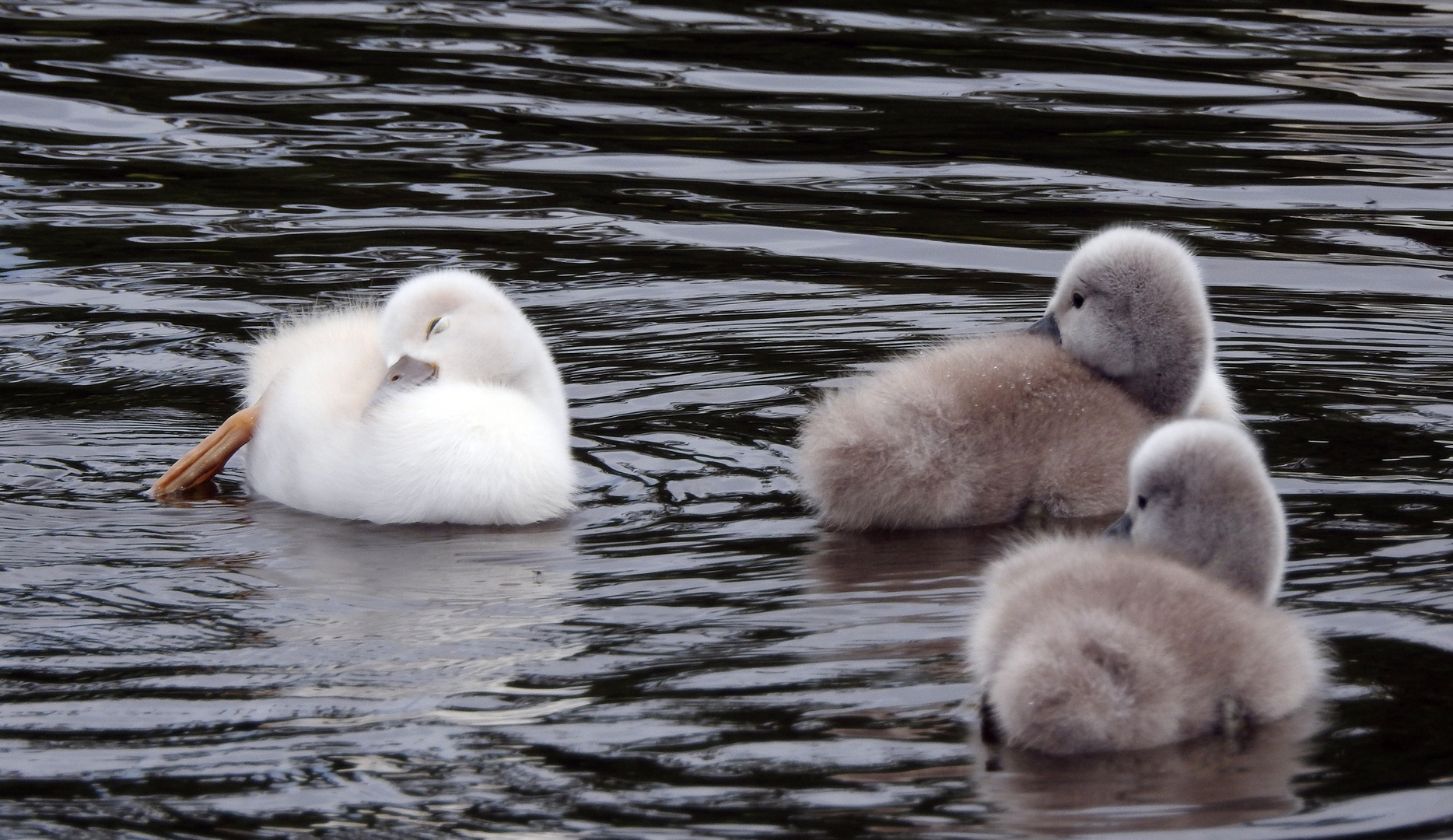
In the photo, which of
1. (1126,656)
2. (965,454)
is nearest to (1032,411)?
(965,454)

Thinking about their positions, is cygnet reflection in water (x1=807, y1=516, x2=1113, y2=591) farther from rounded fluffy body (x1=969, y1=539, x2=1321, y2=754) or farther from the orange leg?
the orange leg

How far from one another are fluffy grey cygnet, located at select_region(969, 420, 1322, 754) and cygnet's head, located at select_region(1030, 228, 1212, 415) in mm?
1396

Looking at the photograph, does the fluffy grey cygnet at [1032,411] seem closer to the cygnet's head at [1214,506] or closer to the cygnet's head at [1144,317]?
the cygnet's head at [1144,317]

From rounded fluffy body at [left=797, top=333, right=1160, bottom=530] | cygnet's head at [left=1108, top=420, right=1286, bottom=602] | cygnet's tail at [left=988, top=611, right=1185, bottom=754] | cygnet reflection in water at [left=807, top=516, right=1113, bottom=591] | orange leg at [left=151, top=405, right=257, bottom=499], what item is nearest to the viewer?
cygnet's tail at [left=988, top=611, right=1185, bottom=754]

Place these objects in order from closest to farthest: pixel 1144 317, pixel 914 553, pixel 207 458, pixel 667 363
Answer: pixel 914 553
pixel 1144 317
pixel 207 458
pixel 667 363

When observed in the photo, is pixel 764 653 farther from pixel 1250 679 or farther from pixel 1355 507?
pixel 1355 507

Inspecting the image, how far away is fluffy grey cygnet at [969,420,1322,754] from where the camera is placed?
12.3ft

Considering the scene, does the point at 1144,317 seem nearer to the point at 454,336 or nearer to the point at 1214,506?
the point at 1214,506

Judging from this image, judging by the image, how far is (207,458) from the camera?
5945 mm

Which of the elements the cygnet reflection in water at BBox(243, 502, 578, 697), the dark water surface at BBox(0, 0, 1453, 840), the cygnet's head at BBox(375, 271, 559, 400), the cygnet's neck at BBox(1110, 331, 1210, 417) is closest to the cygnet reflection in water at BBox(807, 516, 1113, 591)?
the dark water surface at BBox(0, 0, 1453, 840)

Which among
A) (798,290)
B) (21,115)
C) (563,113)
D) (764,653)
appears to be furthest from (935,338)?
(21,115)

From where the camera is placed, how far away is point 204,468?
19.5 ft

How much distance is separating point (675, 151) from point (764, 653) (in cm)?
672

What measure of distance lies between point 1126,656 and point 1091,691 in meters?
0.09
